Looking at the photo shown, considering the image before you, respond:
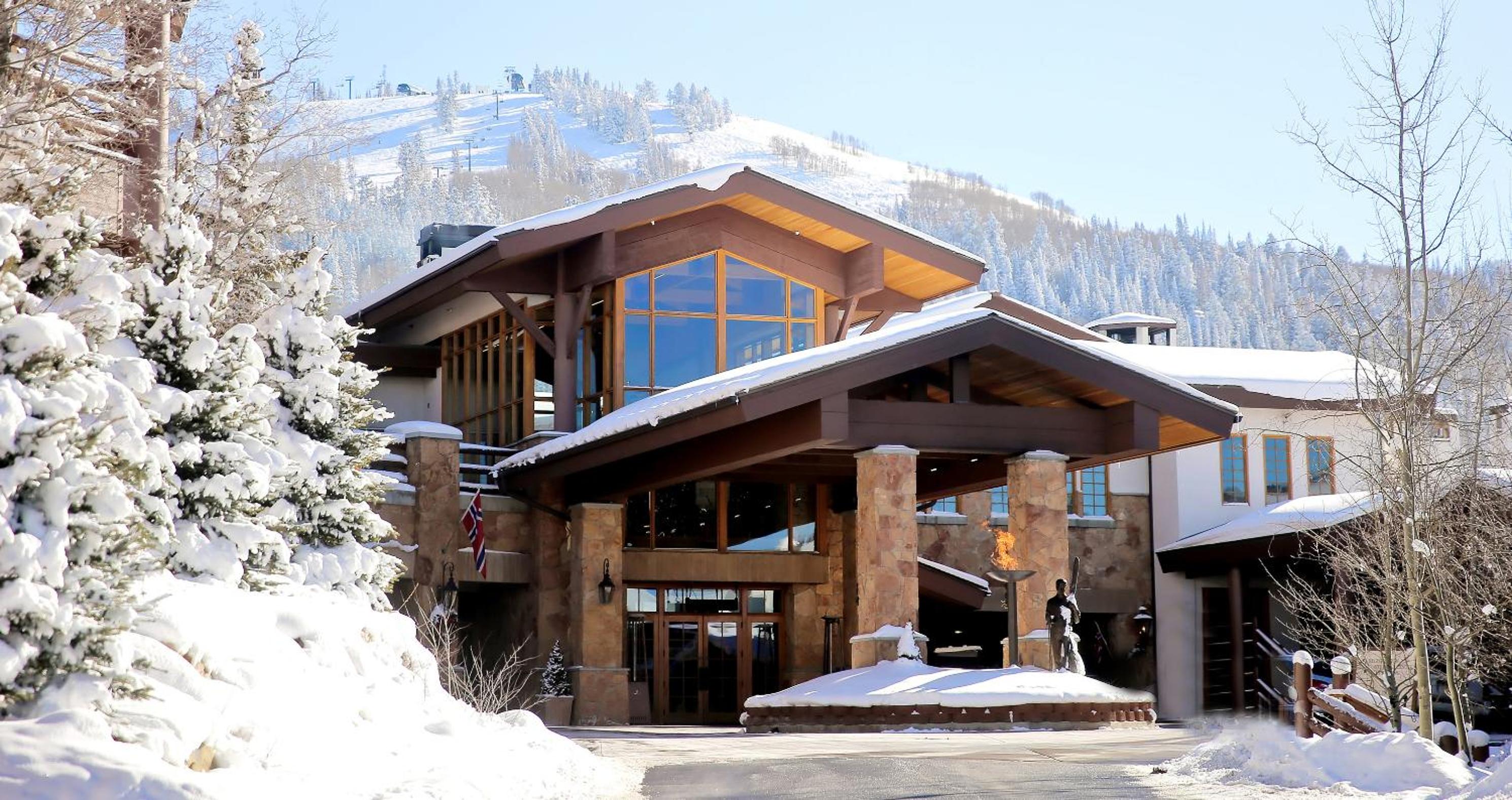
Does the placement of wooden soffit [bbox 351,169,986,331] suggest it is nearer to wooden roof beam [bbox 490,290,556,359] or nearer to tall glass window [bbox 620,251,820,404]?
wooden roof beam [bbox 490,290,556,359]

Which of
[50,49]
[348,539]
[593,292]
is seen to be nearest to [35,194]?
[50,49]

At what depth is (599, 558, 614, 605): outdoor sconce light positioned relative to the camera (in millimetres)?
23094

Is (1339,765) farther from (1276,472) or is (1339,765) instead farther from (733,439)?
(1276,472)

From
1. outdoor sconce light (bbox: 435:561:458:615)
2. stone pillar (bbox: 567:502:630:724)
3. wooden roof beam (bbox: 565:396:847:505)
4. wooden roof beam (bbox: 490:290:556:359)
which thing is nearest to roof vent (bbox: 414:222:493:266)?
wooden roof beam (bbox: 490:290:556:359)

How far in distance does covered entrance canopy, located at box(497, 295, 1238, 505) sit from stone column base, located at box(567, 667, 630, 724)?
2.81 m

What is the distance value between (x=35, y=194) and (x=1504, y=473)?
1726 cm

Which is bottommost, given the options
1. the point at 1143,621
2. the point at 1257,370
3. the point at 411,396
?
the point at 1143,621

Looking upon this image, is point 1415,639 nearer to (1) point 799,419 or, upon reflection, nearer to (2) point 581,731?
(1) point 799,419

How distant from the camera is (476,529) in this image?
73.9 ft

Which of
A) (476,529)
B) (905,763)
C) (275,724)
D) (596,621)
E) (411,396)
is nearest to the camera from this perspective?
(275,724)

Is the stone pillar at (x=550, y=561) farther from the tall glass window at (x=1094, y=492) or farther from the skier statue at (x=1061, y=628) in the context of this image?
the tall glass window at (x=1094, y=492)

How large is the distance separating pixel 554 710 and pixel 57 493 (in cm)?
1451

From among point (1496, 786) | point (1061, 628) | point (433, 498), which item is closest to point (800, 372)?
point (1061, 628)

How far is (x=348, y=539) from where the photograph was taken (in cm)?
1416
